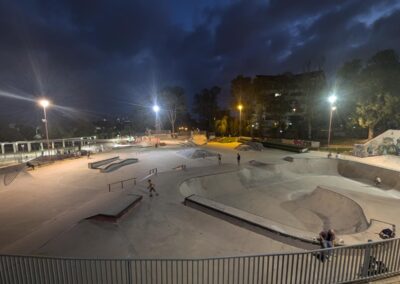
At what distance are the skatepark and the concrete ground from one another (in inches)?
1.7

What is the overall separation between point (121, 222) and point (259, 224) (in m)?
6.31

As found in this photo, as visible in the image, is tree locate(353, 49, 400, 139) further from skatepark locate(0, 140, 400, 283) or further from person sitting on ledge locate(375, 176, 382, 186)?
person sitting on ledge locate(375, 176, 382, 186)

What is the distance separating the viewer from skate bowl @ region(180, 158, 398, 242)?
43.4ft

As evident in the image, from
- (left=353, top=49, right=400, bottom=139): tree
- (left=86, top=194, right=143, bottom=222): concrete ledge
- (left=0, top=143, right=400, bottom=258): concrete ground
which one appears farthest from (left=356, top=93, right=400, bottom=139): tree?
(left=86, top=194, right=143, bottom=222): concrete ledge

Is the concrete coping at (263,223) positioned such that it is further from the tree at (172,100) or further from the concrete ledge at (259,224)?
the tree at (172,100)

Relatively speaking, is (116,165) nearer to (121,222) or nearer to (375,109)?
(121,222)

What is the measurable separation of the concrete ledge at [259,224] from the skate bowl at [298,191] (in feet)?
3.16

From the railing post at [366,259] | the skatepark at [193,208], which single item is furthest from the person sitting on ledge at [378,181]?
the railing post at [366,259]

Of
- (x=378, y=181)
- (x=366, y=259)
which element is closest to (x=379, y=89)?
(x=378, y=181)

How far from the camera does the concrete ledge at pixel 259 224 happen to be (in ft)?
27.4

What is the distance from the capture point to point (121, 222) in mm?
9641

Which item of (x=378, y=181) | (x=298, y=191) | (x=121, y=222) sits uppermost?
(x=121, y=222)

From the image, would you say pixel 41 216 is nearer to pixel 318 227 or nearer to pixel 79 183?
pixel 79 183

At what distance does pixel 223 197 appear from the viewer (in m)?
16.5
